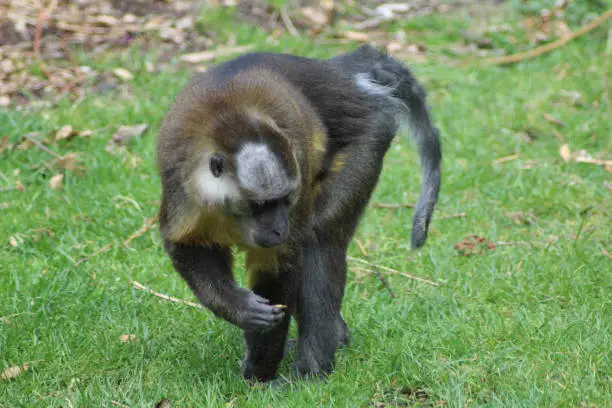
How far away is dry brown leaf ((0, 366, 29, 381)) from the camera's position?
453 centimetres

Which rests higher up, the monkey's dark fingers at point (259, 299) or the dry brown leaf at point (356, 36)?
the monkey's dark fingers at point (259, 299)

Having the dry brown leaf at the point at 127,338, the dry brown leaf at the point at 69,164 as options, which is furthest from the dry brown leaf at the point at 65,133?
the dry brown leaf at the point at 127,338

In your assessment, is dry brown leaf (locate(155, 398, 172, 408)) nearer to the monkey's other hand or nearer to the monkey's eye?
the monkey's other hand

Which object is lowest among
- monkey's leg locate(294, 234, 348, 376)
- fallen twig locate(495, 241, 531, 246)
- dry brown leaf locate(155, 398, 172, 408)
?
fallen twig locate(495, 241, 531, 246)

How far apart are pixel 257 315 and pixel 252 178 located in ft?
2.57

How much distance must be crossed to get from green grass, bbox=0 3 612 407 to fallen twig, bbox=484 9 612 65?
1057mm

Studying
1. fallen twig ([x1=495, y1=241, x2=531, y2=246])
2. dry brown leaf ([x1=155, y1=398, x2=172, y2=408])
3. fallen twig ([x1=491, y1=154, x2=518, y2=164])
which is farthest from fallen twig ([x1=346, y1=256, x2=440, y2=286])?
dry brown leaf ([x1=155, y1=398, x2=172, y2=408])

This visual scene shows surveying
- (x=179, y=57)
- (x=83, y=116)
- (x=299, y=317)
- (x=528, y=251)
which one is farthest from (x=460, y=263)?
(x=179, y=57)

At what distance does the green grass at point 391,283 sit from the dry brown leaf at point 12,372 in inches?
2.6

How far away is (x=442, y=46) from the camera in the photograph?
10.2 meters

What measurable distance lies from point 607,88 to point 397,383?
559 centimetres

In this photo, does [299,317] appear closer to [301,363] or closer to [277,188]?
[301,363]

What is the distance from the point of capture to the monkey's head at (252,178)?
12.7ft

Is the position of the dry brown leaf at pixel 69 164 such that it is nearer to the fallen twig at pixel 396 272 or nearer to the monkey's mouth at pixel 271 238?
the fallen twig at pixel 396 272
